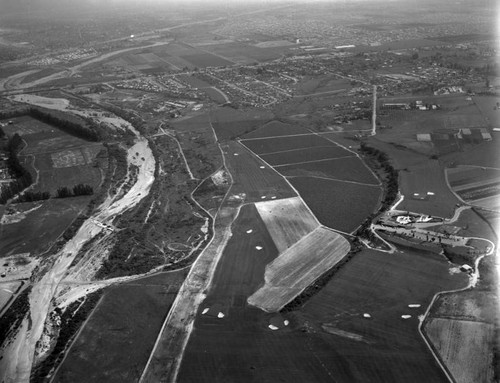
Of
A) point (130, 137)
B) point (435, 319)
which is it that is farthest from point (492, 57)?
point (435, 319)

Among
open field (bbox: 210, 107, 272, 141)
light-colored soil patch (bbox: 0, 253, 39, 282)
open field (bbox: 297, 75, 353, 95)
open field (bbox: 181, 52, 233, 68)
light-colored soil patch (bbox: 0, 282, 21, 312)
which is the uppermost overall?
light-colored soil patch (bbox: 0, 253, 39, 282)

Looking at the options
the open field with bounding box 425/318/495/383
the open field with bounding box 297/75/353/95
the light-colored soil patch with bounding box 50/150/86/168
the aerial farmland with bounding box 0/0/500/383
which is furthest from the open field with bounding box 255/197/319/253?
the open field with bounding box 297/75/353/95

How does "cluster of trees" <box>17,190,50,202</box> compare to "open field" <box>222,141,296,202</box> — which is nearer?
"open field" <box>222,141,296,202</box>

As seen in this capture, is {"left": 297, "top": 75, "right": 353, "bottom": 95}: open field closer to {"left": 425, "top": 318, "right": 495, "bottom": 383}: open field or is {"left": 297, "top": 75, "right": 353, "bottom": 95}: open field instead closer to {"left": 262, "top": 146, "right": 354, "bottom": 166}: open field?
{"left": 262, "top": 146, "right": 354, "bottom": 166}: open field

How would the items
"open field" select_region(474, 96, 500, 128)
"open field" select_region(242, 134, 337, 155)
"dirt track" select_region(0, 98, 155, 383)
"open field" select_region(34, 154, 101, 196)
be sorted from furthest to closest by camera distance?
"open field" select_region(474, 96, 500, 128) → "open field" select_region(242, 134, 337, 155) → "open field" select_region(34, 154, 101, 196) → "dirt track" select_region(0, 98, 155, 383)

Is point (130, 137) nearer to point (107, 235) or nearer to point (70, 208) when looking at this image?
point (70, 208)

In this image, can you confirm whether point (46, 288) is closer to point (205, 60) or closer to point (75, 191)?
point (75, 191)

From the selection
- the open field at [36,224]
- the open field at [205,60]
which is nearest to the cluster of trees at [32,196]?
the open field at [36,224]
